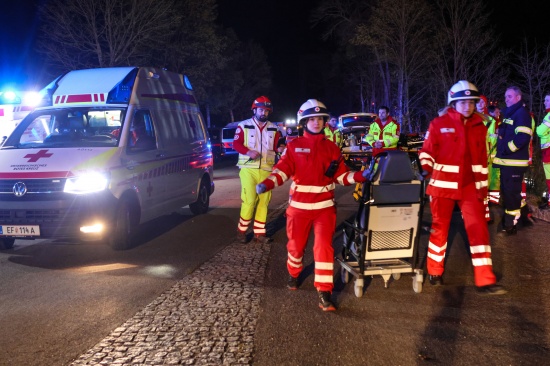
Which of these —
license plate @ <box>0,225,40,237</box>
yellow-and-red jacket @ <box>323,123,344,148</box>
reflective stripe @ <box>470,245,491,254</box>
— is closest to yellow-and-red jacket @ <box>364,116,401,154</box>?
yellow-and-red jacket @ <box>323,123,344,148</box>

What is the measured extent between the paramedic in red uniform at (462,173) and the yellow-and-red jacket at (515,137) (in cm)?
223

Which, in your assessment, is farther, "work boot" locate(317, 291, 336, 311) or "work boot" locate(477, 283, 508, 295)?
"work boot" locate(477, 283, 508, 295)

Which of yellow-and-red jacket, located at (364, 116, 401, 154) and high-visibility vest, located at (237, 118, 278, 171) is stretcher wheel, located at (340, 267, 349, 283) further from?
yellow-and-red jacket, located at (364, 116, 401, 154)

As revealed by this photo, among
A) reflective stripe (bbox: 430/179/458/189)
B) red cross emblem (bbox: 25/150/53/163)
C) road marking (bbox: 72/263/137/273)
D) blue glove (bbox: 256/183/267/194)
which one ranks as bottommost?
road marking (bbox: 72/263/137/273)

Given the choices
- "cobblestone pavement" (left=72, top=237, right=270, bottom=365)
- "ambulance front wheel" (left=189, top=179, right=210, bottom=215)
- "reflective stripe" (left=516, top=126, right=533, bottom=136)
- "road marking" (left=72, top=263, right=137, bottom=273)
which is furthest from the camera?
"ambulance front wheel" (left=189, top=179, right=210, bottom=215)

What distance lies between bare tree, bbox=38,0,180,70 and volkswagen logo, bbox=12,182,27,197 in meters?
17.2

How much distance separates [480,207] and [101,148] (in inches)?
192

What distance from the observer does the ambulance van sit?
6680 millimetres

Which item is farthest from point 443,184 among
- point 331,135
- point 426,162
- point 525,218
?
point 331,135

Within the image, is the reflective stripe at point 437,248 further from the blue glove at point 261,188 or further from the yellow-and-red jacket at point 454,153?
the blue glove at point 261,188

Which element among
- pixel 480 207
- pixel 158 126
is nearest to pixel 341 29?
pixel 158 126

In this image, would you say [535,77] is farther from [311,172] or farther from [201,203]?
[311,172]

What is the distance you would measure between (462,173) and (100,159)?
177 inches

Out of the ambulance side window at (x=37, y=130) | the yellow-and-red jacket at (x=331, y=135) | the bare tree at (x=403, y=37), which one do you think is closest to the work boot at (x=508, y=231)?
the yellow-and-red jacket at (x=331, y=135)
